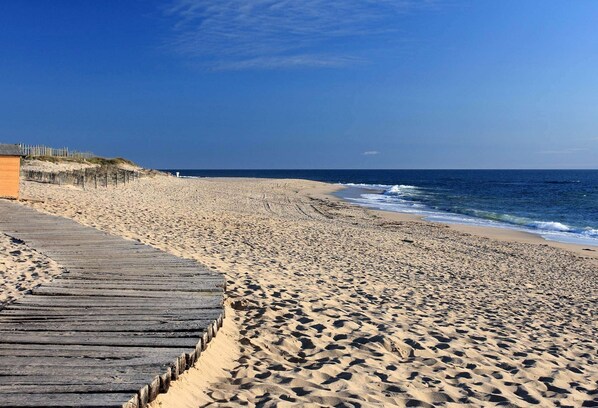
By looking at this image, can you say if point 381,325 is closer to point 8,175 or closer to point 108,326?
point 108,326

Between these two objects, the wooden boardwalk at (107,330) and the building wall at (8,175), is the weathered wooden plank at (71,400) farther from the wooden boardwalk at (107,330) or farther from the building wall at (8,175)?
the building wall at (8,175)

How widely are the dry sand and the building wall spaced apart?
240cm

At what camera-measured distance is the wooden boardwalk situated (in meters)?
3.34

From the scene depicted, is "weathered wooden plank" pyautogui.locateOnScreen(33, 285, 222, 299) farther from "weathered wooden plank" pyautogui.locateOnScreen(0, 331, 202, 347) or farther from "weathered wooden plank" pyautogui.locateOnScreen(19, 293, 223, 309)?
"weathered wooden plank" pyautogui.locateOnScreen(0, 331, 202, 347)

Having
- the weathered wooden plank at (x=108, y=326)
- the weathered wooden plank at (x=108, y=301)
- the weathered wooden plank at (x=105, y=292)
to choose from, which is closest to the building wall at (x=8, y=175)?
the weathered wooden plank at (x=105, y=292)

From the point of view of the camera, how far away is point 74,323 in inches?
184

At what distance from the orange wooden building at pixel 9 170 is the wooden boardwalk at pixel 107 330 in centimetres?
979

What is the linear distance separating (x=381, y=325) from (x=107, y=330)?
3210mm

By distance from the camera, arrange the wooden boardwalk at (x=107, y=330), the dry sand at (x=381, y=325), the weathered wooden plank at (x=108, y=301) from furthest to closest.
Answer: the weathered wooden plank at (x=108, y=301) < the dry sand at (x=381, y=325) < the wooden boardwalk at (x=107, y=330)

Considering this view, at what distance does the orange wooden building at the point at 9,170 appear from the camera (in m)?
16.1

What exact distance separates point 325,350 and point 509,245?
1435cm

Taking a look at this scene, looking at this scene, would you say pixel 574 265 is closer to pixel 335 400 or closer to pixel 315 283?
pixel 315 283

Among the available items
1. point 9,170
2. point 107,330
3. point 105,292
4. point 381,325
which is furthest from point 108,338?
point 9,170

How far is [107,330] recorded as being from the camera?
4539 mm
